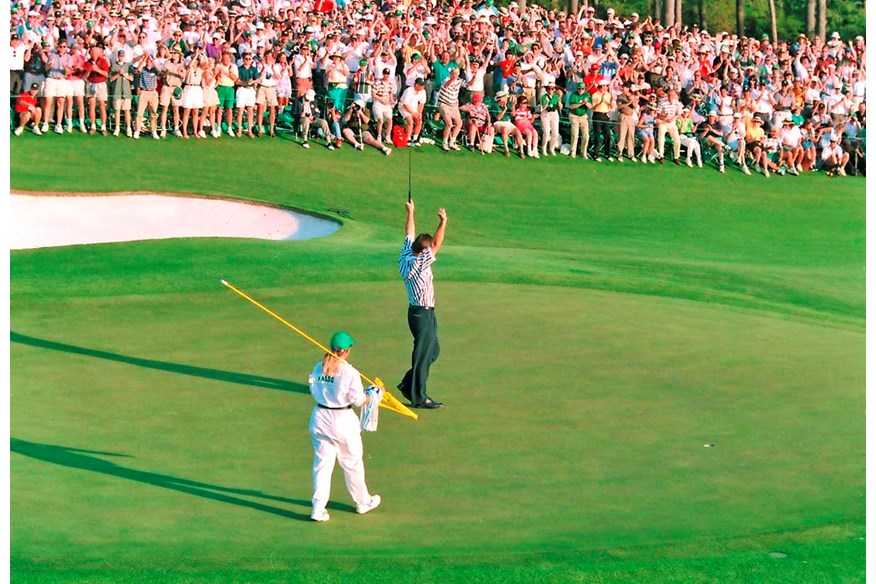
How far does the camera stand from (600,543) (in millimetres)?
13188

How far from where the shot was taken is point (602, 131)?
36.6 meters

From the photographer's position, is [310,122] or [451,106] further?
[451,106]

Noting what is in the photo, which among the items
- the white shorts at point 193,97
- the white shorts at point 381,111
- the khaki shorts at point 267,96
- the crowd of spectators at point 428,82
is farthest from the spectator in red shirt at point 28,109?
the white shorts at point 381,111

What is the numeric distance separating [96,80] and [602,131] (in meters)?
11.3

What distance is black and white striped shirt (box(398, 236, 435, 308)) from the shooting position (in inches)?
689

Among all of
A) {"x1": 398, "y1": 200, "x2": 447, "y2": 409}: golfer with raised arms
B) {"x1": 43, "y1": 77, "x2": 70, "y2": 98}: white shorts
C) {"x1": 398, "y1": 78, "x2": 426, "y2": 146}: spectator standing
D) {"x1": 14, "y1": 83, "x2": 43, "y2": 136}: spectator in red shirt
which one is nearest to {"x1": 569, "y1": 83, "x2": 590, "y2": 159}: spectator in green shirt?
{"x1": 398, "y1": 78, "x2": 426, "y2": 146}: spectator standing

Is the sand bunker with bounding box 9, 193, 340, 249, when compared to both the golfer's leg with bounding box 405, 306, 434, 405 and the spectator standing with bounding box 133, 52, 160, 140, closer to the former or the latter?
the spectator standing with bounding box 133, 52, 160, 140

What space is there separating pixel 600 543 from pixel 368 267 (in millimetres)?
11681

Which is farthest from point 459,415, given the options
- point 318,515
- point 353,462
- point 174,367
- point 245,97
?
point 245,97

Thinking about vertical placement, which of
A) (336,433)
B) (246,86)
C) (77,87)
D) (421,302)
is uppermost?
(246,86)

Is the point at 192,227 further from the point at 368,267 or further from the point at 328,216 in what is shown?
the point at 368,267

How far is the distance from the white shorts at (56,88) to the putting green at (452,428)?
11.2 meters

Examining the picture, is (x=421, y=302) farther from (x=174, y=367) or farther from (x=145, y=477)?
(x=145, y=477)

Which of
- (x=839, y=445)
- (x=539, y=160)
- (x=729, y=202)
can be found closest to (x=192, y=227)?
(x=539, y=160)
